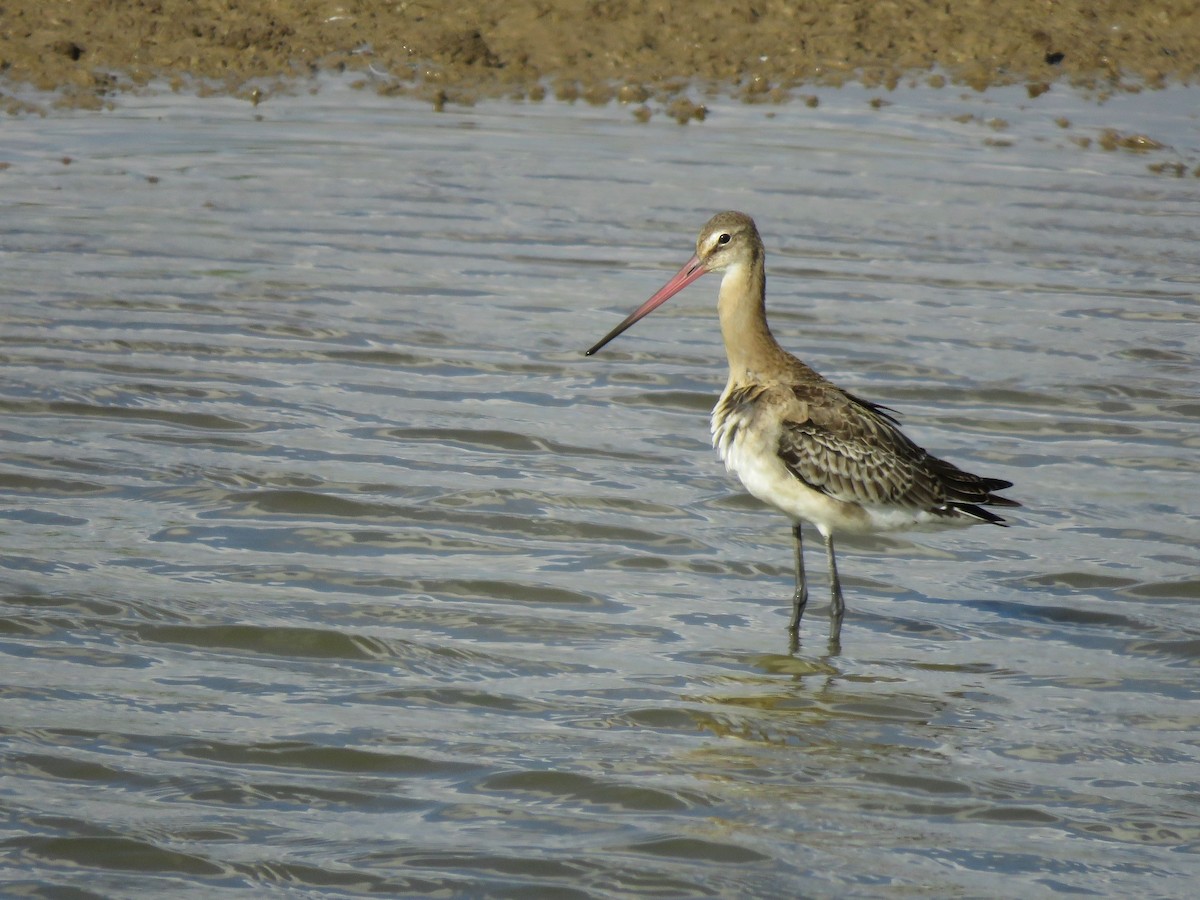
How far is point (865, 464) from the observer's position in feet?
23.1

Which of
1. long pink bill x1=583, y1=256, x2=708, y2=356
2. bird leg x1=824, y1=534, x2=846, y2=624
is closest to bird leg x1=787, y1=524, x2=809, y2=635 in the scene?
bird leg x1=824, y1=534, x2=846, y2=624

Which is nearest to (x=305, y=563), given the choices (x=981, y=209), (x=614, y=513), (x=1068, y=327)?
(x=614, y=513)

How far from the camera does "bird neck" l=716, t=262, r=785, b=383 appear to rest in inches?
292

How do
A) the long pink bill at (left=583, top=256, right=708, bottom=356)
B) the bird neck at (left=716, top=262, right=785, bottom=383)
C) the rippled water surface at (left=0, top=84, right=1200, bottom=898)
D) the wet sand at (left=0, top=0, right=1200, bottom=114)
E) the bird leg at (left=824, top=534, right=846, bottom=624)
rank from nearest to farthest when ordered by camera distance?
the rippled water surface at (left=0, top=84, right=1200, bottom=898) → the bird leg at (left=824, top=534, right=846, bottom=624) → the bird neck at (left=716, top=262, right=785, bottom=383) → the long pink bill at (left=583, top=256, right=708, bottom=356) → the wet sand at (left=0, top=0, right=1200, bottom=114)

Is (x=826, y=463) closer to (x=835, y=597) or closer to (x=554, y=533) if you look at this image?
(x=835, y=597)

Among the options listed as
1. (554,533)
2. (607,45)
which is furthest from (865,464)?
(607,45)

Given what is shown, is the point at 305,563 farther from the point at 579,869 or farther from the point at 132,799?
the point at 579,869

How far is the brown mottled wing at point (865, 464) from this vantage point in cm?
698

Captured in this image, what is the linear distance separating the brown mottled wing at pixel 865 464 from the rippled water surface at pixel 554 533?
45 centimetres

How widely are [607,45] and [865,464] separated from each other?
900cm

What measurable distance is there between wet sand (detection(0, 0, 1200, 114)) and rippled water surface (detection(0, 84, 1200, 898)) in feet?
4.48

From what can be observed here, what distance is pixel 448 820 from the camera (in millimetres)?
5277

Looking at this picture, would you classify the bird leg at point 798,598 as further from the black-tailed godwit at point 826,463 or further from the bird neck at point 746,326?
the bird neck at point 746,326

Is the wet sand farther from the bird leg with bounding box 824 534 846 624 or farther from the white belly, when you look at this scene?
the bird leg with bounding box 824 534 846 624
